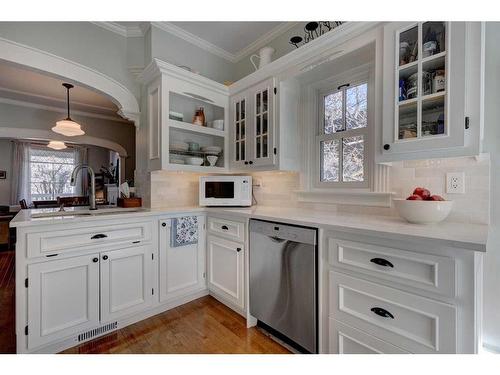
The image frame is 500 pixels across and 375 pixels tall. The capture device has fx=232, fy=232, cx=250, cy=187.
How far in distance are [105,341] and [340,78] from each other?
2748 millimetres

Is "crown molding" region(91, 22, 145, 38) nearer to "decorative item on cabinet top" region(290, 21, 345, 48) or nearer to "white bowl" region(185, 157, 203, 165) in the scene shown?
"white bowl" region(185, 157, 203, 165)

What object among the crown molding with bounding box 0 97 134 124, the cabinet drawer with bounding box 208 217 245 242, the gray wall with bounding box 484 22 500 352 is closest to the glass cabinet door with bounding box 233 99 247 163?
the cabinet drawer with bounding box 208 217 245 242

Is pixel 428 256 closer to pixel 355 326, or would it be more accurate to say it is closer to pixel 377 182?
pixel 355 326

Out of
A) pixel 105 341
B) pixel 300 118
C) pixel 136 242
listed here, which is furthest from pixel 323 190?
pixel 105 341

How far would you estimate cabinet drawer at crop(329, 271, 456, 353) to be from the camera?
960 millimetres

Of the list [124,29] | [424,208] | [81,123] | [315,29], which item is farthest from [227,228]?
[81,123]

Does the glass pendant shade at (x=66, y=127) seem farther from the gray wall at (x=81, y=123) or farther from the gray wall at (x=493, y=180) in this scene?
the gray wall at (x=493, y=180)

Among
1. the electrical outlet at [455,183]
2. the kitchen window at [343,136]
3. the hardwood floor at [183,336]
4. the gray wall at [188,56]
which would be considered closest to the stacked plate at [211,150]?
the gray wall at [188,56]

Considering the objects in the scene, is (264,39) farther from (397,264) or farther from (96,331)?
(96,331)

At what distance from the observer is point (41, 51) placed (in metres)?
1.96

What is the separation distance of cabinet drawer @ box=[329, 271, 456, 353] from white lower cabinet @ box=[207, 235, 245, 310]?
812mm

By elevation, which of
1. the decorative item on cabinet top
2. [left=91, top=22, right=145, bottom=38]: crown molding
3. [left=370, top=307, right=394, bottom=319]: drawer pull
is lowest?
[left=370, top=307, right=394, bottom=319]: drawer pull

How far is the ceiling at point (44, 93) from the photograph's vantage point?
325 cm

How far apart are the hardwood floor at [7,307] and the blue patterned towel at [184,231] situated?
124 cm
